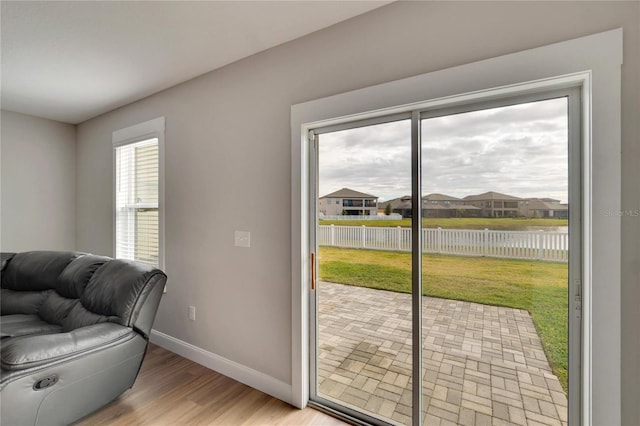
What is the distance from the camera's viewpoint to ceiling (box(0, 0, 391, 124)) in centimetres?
169

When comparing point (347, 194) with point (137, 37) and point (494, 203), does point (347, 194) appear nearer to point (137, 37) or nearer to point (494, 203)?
point (494, 203)

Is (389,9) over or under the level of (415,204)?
over

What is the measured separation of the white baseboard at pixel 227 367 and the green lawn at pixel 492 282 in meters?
0.99

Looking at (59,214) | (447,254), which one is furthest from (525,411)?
(59,214)

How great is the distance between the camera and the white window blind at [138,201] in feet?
10.1

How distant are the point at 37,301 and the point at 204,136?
2.04 meters

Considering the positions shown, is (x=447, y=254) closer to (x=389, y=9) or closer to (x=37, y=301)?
(x=389, y=9)

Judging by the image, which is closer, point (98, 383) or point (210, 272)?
point (98, 383)

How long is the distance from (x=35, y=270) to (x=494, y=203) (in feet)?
12.0

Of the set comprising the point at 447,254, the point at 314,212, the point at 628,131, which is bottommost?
the point at 447,254

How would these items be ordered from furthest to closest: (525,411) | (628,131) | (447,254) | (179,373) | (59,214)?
(59,214), (179,373), (447,254), (525,411), (628,131)

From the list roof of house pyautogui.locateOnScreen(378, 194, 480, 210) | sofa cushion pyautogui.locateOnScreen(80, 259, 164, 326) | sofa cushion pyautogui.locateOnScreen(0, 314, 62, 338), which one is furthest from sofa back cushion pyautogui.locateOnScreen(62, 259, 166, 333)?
roof of house pyautogui.locateOnScreen(378, 194, 480, 210)

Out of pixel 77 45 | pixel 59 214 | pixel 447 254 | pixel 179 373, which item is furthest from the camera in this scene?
pixel 59 214

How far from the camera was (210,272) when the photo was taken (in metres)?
2.53
